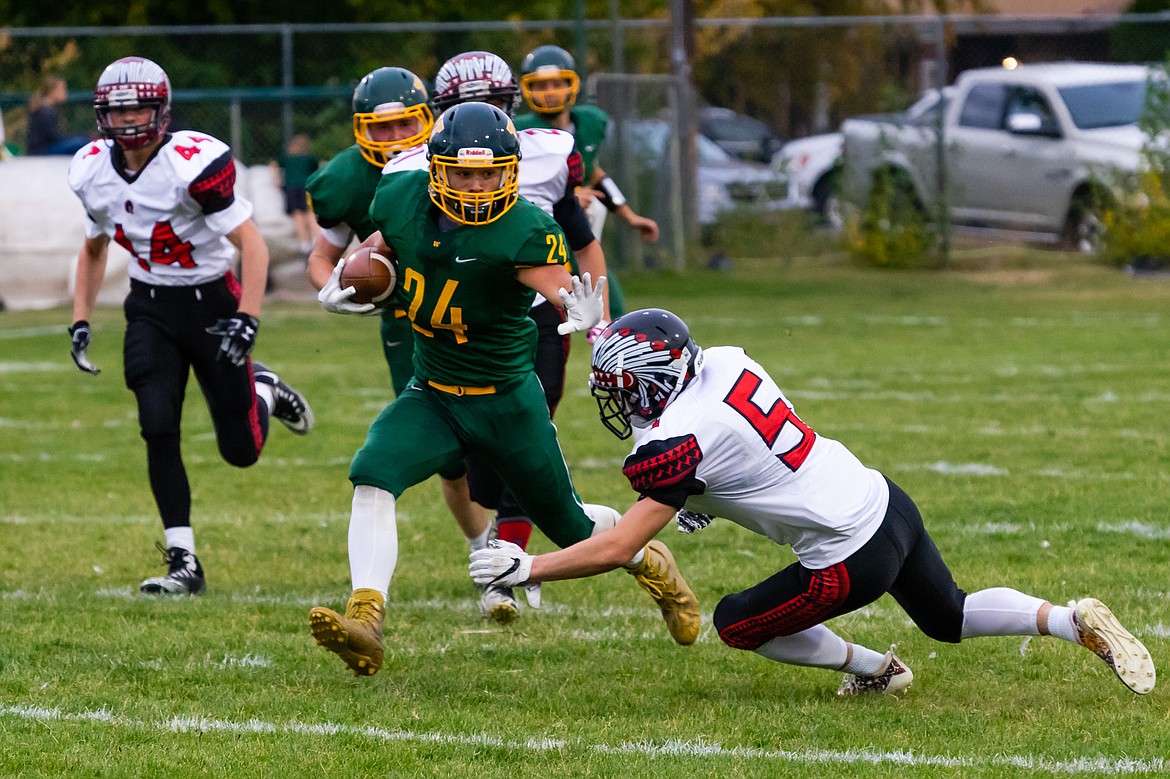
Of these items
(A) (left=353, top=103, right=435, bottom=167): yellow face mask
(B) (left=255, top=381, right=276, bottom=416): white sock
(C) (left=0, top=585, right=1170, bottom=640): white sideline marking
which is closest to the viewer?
(C) (left=0, top=585, right=1170, bottom=640): white sideline marking

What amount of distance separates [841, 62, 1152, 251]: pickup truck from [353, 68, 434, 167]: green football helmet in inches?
425

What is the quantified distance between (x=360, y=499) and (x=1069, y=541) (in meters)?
2.65

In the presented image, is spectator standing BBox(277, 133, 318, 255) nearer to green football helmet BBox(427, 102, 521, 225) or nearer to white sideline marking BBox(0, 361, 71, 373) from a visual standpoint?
white sideline marking BBox(0, 361, 71, 373)

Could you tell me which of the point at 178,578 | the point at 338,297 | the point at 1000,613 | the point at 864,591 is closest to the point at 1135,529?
the point at 1000,613

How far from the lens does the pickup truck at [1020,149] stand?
15.4 m

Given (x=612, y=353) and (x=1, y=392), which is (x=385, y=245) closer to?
(x=612, y=353)

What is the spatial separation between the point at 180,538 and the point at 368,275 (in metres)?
1.54

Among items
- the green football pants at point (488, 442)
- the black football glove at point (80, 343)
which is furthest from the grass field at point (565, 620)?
the black football glove at point (80, 343)

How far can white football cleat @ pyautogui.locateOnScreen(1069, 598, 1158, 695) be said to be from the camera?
3.88m

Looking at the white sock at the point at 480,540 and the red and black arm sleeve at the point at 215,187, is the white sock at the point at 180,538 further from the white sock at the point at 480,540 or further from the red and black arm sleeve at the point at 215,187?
the red and black arm sleeve at the point at 215,187

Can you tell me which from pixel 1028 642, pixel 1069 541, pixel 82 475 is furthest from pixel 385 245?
pixel 82 475

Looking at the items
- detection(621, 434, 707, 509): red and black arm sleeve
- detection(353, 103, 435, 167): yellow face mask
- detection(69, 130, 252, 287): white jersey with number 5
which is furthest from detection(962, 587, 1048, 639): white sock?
detection(69, 130, 252, 287): white jersey with number 5

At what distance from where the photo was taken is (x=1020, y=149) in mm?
15727

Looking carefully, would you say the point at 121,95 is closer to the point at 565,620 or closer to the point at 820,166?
the point at 565,620
